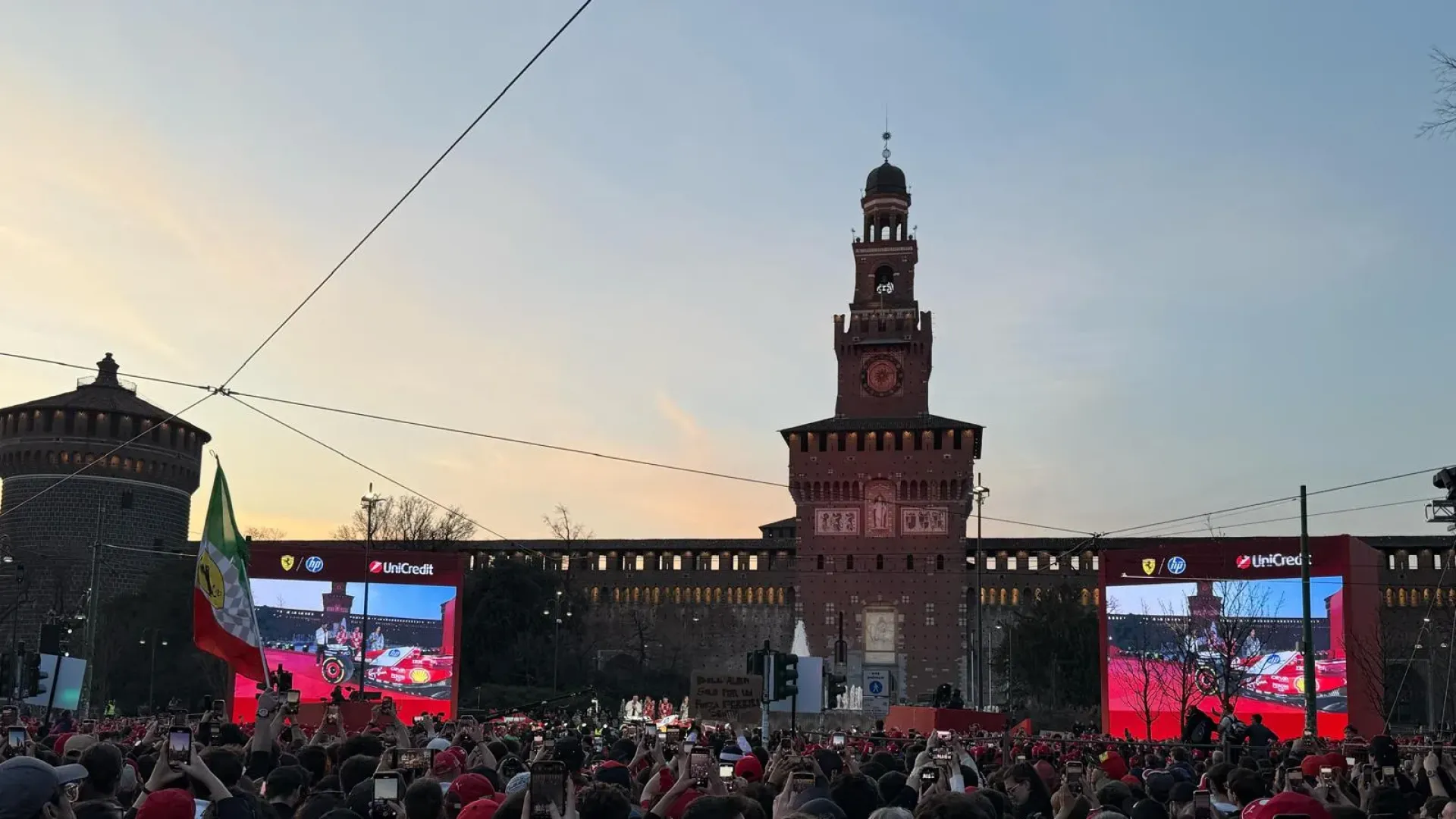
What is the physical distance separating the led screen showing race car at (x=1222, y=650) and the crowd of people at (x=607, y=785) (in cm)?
2850

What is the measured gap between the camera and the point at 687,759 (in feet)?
22.2

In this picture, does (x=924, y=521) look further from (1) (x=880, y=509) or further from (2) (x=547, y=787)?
(2) (x=547, y=787)

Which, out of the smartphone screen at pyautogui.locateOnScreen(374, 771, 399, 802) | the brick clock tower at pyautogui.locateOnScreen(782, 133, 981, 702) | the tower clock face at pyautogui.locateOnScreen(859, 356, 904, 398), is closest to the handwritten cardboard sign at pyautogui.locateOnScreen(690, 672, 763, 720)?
the smartphone screen at pyautogui.locateOnScreen(374, 771, 399, 802)

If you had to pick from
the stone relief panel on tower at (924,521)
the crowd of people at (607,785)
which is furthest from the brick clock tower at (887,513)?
the crowd of people at (607,785)

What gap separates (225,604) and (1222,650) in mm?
31252

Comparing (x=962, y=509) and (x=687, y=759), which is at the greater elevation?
(x=962, y=509)

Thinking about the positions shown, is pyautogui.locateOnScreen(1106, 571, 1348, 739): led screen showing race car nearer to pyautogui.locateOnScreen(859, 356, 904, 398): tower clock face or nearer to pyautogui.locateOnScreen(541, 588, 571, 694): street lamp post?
pyautogui.locateOnScreen(541, 588, 571, 694): street lamp post

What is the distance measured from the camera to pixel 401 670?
47.3 meters

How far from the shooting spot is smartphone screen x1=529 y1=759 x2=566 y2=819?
442 centimetres

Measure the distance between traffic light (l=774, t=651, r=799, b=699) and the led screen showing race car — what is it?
2132cm

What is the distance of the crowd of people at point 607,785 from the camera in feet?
15.8

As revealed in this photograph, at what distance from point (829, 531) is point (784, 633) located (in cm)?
788

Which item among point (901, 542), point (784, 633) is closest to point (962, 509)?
point (901, 542)

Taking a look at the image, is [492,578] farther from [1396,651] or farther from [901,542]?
[1396,651]
